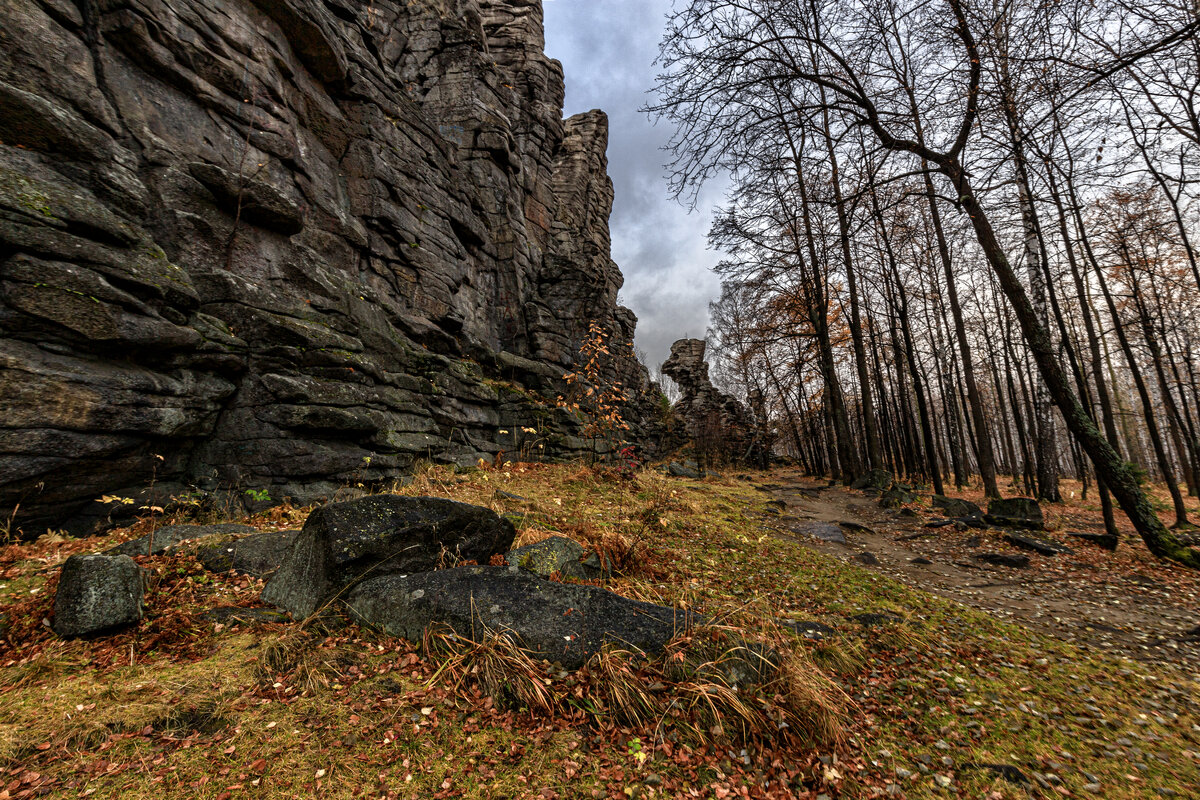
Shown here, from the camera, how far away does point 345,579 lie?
4109 millimetres

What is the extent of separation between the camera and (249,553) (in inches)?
190

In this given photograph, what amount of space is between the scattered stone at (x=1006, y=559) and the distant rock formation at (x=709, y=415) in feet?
63.3

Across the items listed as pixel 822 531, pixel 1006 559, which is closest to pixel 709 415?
pixel 822 531

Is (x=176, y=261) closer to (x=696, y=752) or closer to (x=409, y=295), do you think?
(x=409, y=295)

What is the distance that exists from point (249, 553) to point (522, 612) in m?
3.44

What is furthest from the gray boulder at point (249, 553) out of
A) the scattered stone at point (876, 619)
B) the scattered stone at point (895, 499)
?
the scattered stone at point (895, 499)

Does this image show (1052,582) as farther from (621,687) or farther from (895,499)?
(621,687)

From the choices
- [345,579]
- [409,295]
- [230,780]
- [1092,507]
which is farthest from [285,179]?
[1092,507]

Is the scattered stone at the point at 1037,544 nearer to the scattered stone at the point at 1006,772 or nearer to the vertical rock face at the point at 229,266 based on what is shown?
the scattered stone at the point at 1006,772

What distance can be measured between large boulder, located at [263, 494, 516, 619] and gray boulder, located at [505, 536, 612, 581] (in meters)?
0.55

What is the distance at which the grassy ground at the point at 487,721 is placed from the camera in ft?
8.34

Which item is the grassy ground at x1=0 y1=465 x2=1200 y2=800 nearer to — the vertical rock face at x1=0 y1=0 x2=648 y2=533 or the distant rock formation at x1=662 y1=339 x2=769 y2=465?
the vertical rock face at x1=0 y1=0 x2=648 y2=533

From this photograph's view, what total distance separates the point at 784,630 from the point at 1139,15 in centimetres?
953

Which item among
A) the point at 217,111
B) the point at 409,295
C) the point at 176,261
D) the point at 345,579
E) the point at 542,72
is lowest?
the point at 345,579
